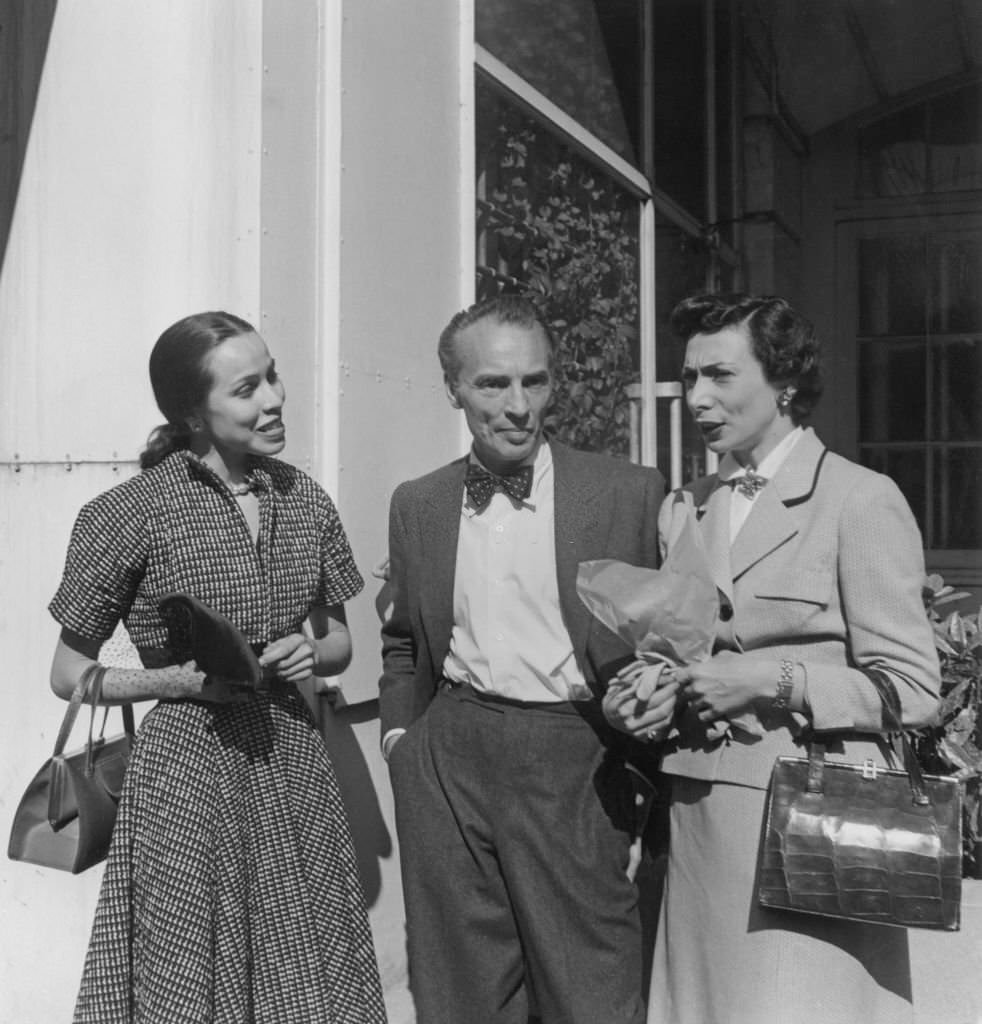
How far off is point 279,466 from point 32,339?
93cm

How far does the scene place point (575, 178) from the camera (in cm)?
542

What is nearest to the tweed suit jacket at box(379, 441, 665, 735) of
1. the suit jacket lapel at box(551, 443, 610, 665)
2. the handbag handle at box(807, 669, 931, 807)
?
the suit jacket lapel at box(551, 443, 610, 665)

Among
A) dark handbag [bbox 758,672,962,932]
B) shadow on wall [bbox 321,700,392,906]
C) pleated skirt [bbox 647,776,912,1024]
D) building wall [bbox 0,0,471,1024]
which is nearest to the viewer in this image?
dark handbag [bbox 758,672,962,932]

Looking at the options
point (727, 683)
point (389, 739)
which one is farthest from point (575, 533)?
point (389, 739)

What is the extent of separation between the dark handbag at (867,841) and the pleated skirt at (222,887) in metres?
0.88

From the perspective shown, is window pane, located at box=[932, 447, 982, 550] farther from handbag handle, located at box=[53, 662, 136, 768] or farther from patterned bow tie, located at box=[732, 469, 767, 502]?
handbag handle, located at box=[53, 662, 136, 768]

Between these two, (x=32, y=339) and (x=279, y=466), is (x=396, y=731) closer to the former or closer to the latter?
(x=279, y=466)

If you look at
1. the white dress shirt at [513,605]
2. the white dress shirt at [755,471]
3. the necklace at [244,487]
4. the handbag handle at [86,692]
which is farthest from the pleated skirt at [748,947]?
the handbag handle at [86,692]

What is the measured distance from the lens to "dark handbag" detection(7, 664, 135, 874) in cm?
243

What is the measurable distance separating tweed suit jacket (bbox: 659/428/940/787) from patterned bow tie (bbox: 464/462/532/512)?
0.43 meters

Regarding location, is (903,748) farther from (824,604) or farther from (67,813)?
(67,813)

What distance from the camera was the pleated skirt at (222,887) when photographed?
243cm

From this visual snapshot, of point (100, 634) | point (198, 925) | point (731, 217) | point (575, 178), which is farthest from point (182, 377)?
point (731, 217)

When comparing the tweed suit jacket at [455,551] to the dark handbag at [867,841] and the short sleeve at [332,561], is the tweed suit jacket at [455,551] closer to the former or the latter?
the short sleeve at [332,561]
